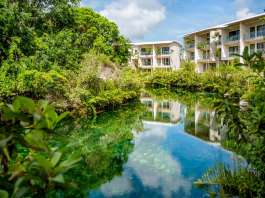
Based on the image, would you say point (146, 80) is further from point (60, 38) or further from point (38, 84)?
point (38, 84)

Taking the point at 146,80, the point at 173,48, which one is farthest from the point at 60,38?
the point at 173,48

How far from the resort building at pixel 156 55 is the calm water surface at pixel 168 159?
35.2m

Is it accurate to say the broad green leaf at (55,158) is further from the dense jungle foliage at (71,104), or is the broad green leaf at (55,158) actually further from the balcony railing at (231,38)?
the balcony railing at (231,38)

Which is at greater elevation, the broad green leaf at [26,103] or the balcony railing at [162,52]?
the balcony railing at [162,52]

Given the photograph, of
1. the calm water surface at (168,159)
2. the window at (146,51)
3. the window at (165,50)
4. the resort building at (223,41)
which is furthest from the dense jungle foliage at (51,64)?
the window at (146,51)

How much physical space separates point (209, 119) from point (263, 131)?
45.5 ft

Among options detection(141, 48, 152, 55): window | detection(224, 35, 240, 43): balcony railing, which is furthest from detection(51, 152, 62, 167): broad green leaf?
detection(141, 48, 152, 55): window

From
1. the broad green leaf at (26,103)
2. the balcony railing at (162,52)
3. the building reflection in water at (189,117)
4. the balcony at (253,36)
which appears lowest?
the building reflection in water at (189,117)

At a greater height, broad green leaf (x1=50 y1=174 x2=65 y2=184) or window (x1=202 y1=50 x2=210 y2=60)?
window (x1=202 y1=50 x2=210 y2=60)

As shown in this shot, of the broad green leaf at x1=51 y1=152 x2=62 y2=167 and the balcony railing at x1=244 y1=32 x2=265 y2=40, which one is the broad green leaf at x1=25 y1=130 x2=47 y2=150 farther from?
the balcony railing at x1=244 y1=32 x2=265 y2=40

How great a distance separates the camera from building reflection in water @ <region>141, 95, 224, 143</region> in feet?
46.6

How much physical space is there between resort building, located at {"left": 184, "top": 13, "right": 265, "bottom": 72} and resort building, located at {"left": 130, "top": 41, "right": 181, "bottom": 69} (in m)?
3.69

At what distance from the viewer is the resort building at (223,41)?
33.5 metres

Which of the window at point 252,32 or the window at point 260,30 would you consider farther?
the window at point 252,32
